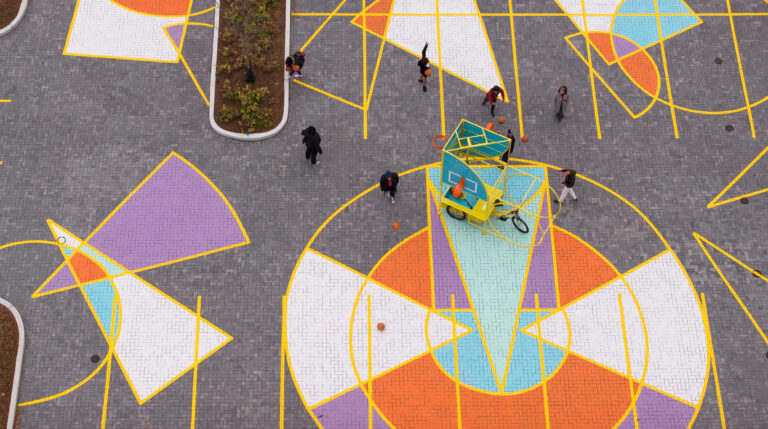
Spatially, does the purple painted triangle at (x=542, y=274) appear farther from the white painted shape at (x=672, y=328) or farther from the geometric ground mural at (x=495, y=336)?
the white painted shape at (x=672, y=328)

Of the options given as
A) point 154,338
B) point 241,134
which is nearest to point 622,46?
point 241,134

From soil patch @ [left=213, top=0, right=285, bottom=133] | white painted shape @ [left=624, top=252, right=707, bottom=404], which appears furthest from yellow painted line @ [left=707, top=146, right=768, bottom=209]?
soil patch @ [left=213, top=0, right=285, bottom=133]

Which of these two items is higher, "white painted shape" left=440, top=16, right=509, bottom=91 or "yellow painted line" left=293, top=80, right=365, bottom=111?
"white painted shape" left=440, top=16, right=509, bottom=91

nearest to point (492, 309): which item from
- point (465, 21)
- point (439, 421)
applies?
point (439, 421)

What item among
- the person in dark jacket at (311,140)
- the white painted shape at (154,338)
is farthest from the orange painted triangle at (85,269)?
the person in dark jacket at (311,140)

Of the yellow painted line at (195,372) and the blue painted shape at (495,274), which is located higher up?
the blue painted shape at (495,274)

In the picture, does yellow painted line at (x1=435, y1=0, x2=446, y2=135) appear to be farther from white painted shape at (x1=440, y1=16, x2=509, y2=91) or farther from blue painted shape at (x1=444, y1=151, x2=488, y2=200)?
blue painted shape at (x1=444, y1=151, x2=488, y2=200)

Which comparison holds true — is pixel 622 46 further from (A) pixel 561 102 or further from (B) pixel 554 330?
(B) pixel 554 330
